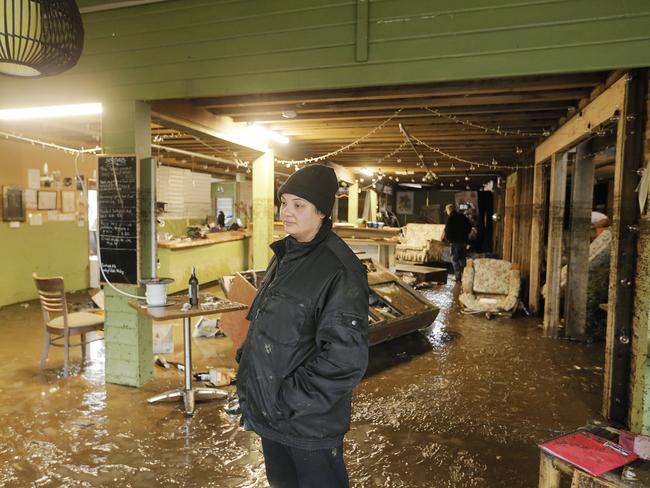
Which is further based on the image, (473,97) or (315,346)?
(473,97)

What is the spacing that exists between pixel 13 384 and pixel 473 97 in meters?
5.80

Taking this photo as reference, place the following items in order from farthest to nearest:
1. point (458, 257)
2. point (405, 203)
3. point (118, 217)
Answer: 1. point (405, 203)
2. point (458, 257)
3. point (118, 217)

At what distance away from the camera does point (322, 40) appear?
3.95 m

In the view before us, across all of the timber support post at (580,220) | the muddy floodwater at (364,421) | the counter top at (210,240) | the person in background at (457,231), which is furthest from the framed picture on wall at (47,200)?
the timber support post at (580,220)

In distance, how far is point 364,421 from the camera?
13.3 feet

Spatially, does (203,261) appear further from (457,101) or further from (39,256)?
(457,101)

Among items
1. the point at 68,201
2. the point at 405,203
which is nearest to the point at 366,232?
the point at 68,201

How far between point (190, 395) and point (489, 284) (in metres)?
6.18

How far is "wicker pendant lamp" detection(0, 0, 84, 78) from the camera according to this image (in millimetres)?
2510

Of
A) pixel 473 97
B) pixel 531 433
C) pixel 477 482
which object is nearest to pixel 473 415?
pixel 531 433

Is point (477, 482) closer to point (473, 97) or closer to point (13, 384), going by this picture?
point (473, 97)

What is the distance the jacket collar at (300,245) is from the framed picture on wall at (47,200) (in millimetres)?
8172

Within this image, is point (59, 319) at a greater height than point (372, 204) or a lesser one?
lesser

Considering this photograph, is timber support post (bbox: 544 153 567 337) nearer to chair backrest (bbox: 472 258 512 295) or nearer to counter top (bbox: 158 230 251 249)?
chair backrest (bbox: 472 258 512 295)
